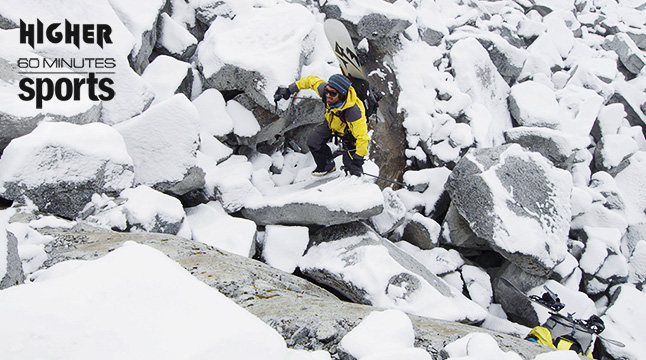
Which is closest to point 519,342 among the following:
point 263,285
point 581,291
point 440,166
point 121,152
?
point 263,285

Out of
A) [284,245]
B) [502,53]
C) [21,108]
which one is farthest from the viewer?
[502,53]

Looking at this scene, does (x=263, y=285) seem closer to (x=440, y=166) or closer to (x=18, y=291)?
(x=18, y=291)

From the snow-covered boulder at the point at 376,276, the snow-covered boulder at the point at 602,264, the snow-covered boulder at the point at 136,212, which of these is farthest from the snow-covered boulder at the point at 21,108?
the snow-covered boulder at the point at 602,264

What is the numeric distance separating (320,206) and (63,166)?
3.12 m

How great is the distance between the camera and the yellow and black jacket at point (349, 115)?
5914 mm

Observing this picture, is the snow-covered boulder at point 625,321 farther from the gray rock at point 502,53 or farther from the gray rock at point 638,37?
the gray rock at point 638,37

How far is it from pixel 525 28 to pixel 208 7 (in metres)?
10.9

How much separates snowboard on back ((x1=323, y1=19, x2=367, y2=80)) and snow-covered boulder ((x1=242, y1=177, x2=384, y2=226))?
1953 millimetres

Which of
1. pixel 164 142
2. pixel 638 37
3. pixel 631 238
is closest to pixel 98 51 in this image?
pixel 164 142

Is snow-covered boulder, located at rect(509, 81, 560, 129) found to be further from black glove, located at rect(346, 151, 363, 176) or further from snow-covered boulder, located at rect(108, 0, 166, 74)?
snow-covered boulder, located at rect(108, 0, 166, 74)

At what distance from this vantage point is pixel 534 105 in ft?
32.4

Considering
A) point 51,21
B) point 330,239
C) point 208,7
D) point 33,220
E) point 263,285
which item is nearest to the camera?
point 263,285

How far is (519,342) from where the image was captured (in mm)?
3033

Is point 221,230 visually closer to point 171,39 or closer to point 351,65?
point 351,65
